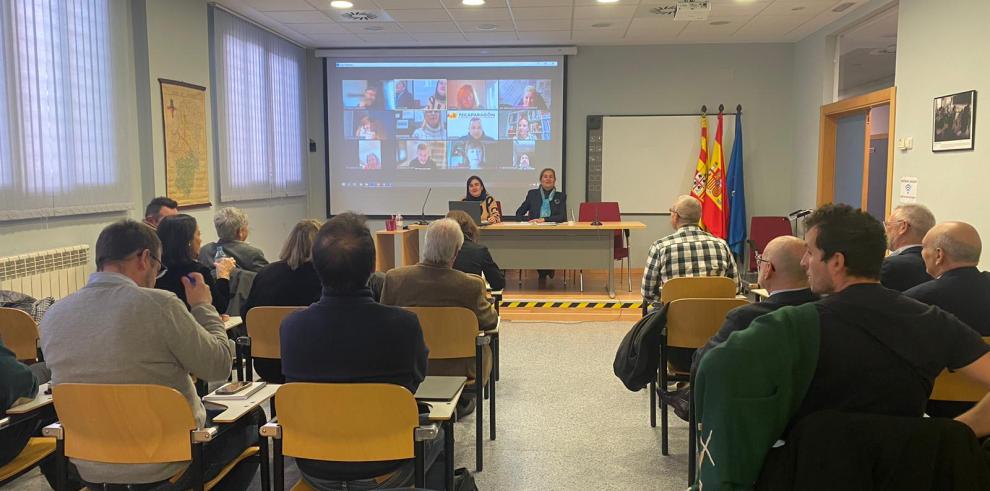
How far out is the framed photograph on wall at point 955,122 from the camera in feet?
16.2

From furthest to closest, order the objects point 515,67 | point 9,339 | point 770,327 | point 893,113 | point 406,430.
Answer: point 515,67 < point 893,113 < point 9,339 < point 406,430 < point 770,327

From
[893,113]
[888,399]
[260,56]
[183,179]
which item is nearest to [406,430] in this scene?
[888,399]

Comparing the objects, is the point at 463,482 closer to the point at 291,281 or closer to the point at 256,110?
the point at 291,281

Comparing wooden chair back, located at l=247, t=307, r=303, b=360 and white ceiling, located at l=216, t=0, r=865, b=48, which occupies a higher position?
white ceiling, located at l=216, t=0, r=865, b=48

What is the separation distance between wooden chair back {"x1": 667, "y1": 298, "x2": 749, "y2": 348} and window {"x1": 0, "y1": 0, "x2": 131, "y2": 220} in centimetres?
416

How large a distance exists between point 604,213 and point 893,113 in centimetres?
303

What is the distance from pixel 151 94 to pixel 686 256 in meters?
4.63

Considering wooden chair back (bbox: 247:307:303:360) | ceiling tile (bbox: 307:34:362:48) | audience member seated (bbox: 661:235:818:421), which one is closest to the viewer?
audience member seated (bbox: 661:235:818:421)

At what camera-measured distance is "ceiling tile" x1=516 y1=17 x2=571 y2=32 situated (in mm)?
7484

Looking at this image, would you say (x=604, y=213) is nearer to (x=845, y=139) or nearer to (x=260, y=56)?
(x=845, y=139)

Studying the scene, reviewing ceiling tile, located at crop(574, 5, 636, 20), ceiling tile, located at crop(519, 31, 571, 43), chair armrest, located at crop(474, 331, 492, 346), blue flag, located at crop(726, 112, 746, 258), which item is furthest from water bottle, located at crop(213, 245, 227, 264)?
blue flag, located at crop(726, 112, 746, 258)

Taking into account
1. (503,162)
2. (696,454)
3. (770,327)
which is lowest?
(696,454)

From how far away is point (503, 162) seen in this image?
9172mm

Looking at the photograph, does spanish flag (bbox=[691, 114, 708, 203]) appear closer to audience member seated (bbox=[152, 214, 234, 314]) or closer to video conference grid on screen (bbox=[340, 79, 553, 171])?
video conference grid on screen (bbox=[340, 79, 553, 171])
